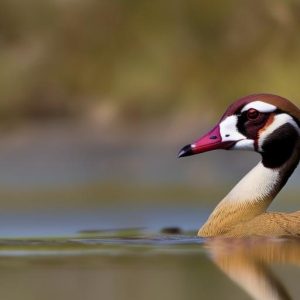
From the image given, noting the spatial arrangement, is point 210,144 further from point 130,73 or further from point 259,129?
point 130,73

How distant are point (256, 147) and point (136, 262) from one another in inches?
86.3

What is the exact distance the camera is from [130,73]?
24.9 metres

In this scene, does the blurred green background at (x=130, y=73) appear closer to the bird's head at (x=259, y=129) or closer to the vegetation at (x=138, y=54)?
the vegetation at (x=138, y=54)

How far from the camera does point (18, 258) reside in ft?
41.7

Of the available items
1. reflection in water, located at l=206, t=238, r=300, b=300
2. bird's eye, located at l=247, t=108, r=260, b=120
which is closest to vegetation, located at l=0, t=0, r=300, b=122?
bird's eye, located at l=247, t=108, r=260, b=120

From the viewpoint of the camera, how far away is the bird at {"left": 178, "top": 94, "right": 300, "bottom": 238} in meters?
13.8

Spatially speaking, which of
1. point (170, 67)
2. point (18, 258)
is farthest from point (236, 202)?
point (170, 67)

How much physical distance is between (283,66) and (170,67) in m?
1.60

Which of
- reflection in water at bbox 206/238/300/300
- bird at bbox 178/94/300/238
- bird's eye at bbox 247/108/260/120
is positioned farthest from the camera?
bird's eye at bbox 247/108/260/120

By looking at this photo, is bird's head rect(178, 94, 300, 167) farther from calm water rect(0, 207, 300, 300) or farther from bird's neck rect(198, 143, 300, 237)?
calm water rect(0, 207, 300, 300)

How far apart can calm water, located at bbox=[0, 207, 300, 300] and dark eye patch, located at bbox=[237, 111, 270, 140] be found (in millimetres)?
871

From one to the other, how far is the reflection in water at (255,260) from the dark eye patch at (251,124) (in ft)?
3.07

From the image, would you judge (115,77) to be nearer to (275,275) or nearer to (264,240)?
(264,240)

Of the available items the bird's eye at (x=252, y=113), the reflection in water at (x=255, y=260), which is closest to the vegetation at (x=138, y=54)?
the bird's eye at (x=252, y=113)
